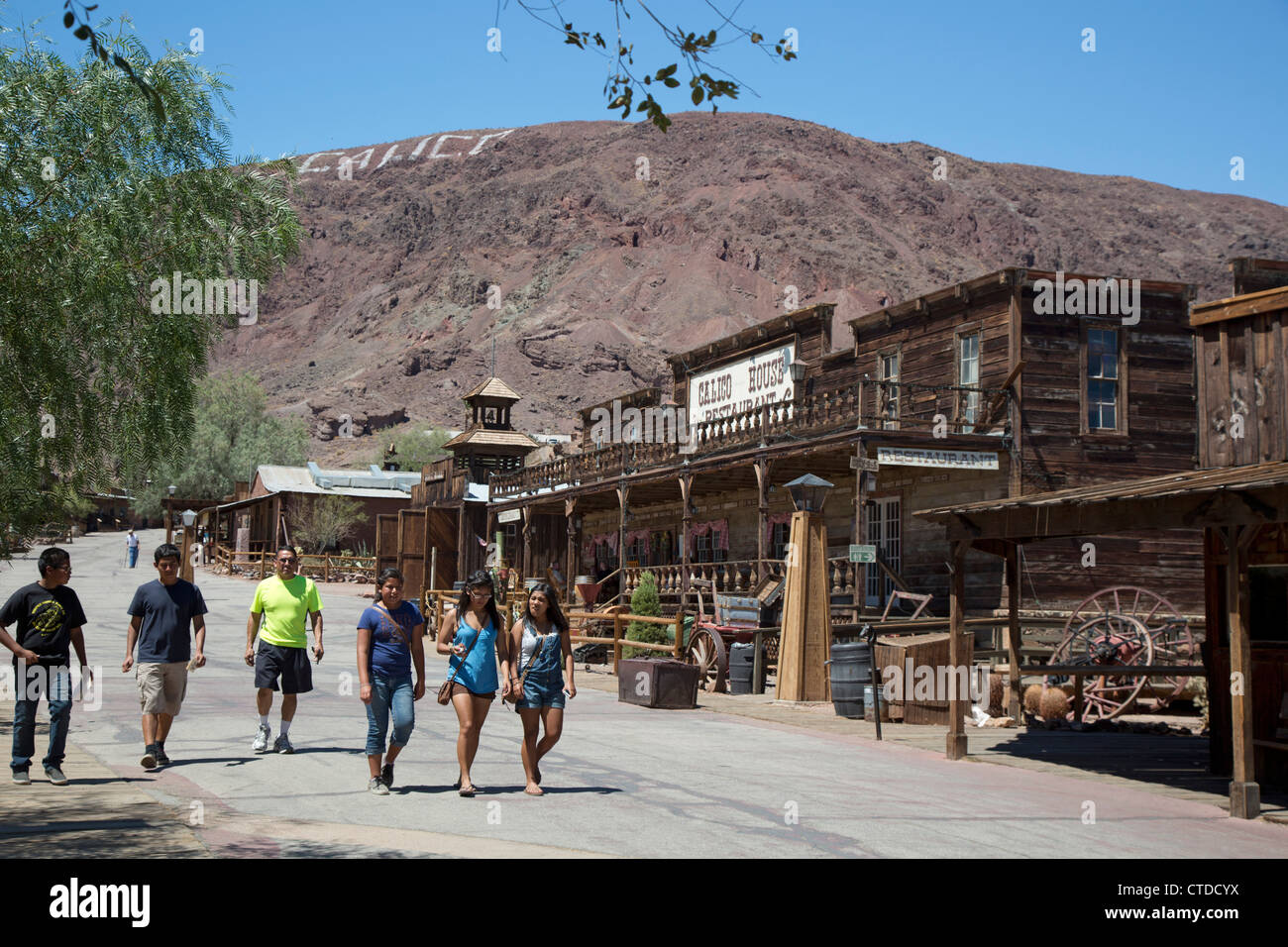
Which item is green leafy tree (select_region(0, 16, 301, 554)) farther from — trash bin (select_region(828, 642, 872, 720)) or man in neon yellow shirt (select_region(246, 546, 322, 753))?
trash bin (select_region(828, 642, 872, 720))

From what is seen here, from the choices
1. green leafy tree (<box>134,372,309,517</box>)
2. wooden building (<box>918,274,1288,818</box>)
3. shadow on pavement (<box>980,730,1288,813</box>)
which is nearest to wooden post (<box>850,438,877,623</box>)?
shadow on pavement (<box>980,730,1288,813</box>)

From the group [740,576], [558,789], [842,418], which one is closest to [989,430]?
[842,418]

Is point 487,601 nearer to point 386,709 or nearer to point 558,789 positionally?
point 386,709

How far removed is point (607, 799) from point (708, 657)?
38.1 feet

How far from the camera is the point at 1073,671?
14.1 meters

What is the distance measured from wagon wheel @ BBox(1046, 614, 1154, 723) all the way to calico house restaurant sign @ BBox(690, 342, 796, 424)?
37.5 feet

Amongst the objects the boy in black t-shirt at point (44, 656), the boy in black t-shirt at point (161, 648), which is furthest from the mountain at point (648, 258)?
the boy in black t-shirt at point (44, 656)

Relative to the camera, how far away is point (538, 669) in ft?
31.0

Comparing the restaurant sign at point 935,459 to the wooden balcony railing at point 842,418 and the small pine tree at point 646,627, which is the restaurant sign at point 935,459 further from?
the small pine tree at point 646,627

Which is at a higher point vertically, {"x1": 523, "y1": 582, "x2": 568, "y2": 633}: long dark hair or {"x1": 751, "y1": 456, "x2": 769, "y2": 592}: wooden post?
{"x1": 751, "y1": 456, "x2": 769, "y2": 592}: wooden post

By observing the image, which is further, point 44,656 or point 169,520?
point 169,520

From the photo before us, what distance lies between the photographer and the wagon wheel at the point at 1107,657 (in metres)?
17.1

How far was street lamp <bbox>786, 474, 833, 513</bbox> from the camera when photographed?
1753cm
